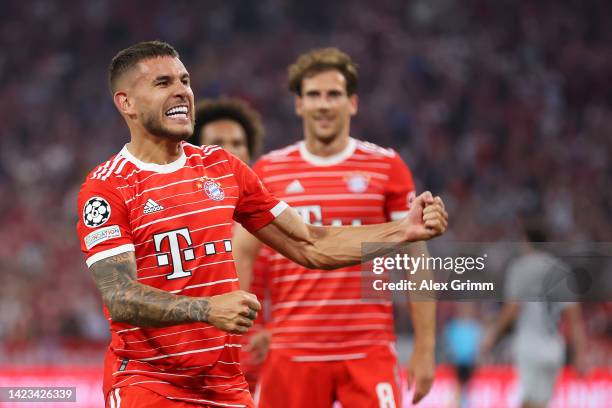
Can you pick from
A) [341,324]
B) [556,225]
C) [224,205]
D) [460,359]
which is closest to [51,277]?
[460,359]

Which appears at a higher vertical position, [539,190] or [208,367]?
[539,190]

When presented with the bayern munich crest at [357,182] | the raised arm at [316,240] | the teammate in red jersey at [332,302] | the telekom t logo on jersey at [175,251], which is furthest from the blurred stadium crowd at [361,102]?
the telekom t logo on jersey at [175,251]

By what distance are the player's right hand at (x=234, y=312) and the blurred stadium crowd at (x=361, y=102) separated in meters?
10.4

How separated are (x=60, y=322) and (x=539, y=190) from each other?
7.56 m

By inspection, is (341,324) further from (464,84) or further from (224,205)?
(464,84)

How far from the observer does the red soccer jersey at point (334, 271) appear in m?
5.52

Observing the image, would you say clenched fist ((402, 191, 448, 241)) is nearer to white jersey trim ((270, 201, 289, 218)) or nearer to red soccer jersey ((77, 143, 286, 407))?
white jersey trim ((270, 201, 289, 218))

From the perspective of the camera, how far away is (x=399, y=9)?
20.5 meters

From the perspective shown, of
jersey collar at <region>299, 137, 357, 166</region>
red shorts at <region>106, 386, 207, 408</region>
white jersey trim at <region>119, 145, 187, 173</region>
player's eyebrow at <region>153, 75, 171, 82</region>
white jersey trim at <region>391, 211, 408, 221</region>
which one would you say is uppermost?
jersey collar at <region>299, 137, 357, 166</region>

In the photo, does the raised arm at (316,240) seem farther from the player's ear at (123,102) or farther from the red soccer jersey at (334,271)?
the red soccer jersey at (334,271)

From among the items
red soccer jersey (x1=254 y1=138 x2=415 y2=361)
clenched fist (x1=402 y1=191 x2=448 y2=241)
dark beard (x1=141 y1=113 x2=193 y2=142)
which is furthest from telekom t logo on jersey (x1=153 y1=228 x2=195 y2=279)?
red soccer jersey (x1=254 y1=138 x2=415 y2=361)

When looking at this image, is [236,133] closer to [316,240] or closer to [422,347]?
[422,347]

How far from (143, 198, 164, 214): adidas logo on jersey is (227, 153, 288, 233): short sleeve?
441mm

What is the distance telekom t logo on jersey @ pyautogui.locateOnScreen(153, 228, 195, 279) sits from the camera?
385 cm
